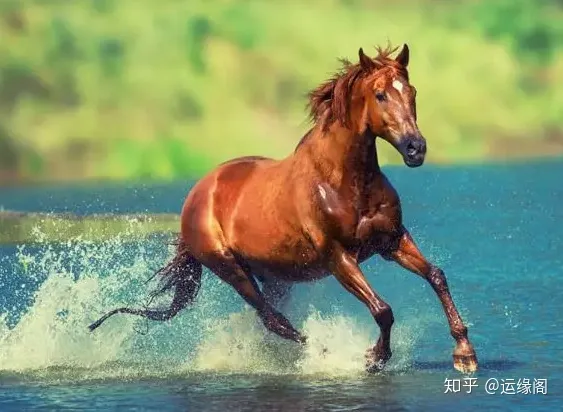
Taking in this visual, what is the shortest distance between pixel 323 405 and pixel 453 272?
11.1 meters

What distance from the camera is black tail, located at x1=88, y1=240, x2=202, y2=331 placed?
1441 cm

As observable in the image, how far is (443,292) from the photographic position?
39.8 ft

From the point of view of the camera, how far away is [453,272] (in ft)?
72.1

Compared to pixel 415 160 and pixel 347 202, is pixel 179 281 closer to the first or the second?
pixel 347 202

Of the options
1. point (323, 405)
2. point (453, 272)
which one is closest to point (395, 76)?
point (323, 405)

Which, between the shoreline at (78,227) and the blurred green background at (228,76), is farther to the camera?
the blurred green background at (228,76)

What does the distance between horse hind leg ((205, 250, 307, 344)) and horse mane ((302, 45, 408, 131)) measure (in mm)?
1825

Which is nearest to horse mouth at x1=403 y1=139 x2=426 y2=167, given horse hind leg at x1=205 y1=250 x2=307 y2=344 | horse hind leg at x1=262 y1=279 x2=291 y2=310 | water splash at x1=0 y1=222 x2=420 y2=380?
water splash at x1=0 y1=222 x2=420 y2=380

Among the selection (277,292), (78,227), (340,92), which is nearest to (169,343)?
(277,292)

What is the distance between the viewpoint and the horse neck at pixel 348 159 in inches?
478

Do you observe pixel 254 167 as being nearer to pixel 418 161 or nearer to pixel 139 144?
pixel 418 161

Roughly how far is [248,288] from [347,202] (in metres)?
2.02

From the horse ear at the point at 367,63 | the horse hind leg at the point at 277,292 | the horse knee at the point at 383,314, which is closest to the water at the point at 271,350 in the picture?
the horse hind leg at the point at 277,292

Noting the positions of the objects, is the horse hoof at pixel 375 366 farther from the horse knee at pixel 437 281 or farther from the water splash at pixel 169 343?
the horse knee at pixel 437 281
